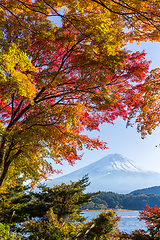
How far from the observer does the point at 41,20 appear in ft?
9.68

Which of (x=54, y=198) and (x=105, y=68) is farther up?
(x=105, y=68)

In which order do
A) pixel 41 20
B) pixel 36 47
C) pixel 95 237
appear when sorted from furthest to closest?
pixel 95 237 → pixel 36 47 → pixel 41 20

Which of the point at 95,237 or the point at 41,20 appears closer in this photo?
the point at 41,20

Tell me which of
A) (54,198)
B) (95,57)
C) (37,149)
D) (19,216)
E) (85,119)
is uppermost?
(95,57)

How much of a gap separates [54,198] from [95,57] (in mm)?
7080

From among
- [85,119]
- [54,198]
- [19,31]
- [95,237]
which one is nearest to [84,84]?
[85,119]

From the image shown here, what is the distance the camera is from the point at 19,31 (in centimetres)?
319

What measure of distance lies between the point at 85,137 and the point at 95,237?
9.92 ft

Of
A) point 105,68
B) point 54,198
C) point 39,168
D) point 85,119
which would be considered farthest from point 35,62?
point 54,198

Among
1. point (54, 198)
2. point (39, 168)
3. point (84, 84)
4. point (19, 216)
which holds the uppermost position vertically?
point (84, 84)

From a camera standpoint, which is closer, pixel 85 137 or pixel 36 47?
pixel 36 47

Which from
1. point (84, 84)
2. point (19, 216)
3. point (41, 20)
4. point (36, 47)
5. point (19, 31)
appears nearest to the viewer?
point (41, 20)

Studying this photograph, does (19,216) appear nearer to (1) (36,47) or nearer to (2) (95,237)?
(2) (95,237)

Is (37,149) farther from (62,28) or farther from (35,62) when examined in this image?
(62,28)
